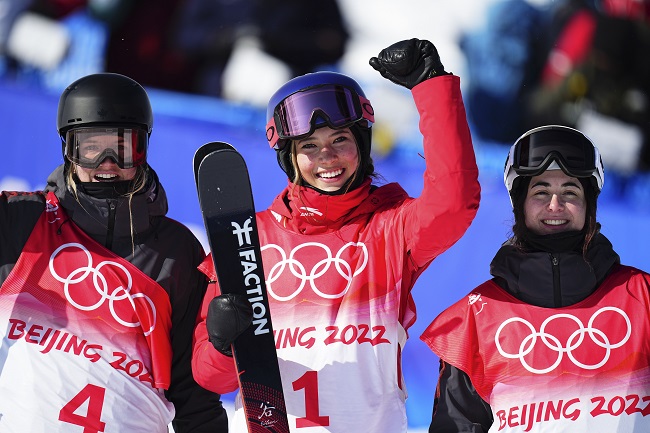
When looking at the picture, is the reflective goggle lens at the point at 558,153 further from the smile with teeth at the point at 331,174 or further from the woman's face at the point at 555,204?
the smile with teeth at the point at 331,174

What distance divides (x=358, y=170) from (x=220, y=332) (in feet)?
2.77

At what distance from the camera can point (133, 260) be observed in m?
3.62

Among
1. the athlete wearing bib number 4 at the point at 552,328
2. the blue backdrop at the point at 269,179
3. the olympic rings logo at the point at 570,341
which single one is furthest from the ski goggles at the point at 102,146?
the blue backdrop at the point at 269,179

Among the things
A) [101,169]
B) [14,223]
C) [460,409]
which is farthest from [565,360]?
[14,223]

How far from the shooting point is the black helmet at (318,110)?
141 inches

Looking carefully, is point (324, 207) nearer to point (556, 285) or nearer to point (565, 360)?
point (556, 285)

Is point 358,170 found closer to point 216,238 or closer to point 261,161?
point 216,238

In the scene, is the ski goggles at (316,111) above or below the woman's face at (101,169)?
above

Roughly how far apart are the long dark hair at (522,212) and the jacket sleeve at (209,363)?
1.15m

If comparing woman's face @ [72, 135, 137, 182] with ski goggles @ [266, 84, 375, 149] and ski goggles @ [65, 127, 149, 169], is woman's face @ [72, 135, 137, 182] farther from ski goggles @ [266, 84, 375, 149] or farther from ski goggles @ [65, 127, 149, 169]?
ski goggles @ [266, 84, 375, 149]

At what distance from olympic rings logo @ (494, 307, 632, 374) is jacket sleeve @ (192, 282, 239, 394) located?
0.97 meters

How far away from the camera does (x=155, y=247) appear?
3674 mm

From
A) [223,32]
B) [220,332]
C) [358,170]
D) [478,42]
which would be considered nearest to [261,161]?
[223,32]

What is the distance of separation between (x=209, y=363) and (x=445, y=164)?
1105mm
